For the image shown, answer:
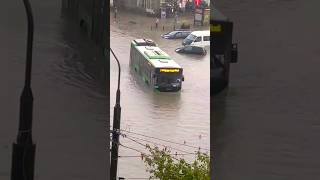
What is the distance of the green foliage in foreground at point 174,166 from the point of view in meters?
1.70

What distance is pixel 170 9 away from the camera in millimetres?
1724

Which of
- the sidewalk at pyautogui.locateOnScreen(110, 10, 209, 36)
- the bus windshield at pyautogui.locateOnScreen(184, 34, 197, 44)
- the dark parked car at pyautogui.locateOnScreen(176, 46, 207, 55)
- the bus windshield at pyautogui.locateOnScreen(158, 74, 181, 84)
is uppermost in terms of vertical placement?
the sidewalk at pyautogui.locateOnScreen(110, 10, 209, 36)

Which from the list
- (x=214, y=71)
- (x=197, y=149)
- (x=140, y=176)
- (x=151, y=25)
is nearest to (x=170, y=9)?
(x=151, y=25)

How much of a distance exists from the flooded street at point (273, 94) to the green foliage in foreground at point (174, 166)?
91mm

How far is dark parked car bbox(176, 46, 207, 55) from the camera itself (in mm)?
1657

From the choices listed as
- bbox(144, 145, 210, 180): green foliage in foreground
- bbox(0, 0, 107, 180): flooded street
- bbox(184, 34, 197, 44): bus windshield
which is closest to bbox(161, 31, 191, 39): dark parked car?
bbox(184, 34, 197, 44): bus windshield

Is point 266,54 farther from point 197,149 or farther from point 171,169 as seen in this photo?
point 171,169

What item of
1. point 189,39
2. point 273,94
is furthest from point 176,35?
point 273,94

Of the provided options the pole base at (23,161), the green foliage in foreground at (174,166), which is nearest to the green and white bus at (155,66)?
the green foliage in foreground at (174,166)

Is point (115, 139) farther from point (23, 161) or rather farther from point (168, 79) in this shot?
point (23, 161)

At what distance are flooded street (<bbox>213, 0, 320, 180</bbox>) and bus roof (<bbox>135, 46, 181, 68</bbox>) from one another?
0.78 ft

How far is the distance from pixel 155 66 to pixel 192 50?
0.15m

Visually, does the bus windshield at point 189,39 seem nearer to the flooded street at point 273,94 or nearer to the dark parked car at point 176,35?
the dark parked car at point 176,35

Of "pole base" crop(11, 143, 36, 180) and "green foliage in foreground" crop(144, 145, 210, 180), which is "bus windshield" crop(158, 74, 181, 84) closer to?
"green foliage in foreground" crop(144, 145, 210, 180)
